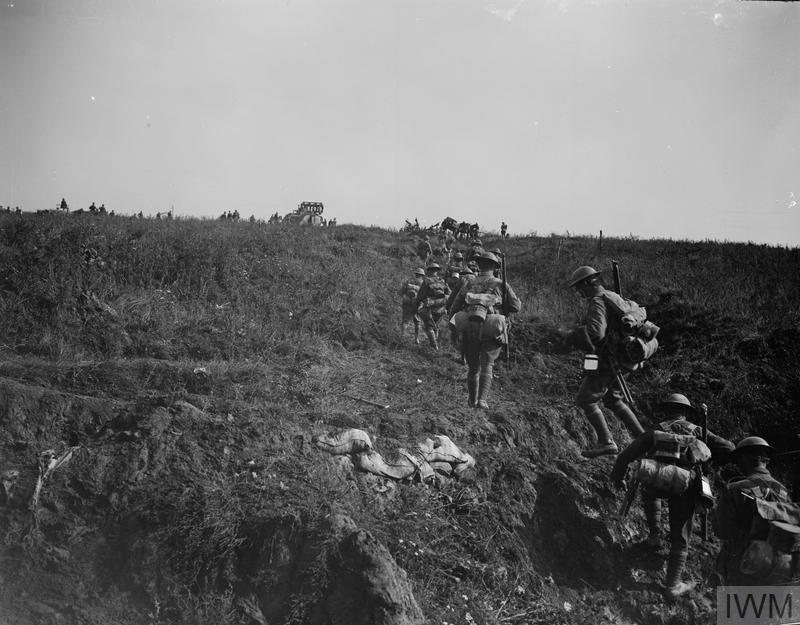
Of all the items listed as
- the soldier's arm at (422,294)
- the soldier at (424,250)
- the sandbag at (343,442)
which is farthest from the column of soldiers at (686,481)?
the soldier at (424,250)

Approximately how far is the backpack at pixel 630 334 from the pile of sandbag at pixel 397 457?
200 cm

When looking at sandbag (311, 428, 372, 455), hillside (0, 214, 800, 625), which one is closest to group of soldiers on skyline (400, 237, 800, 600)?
hillside (0, 214, 800, 625)

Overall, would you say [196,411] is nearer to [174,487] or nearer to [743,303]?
[174,487]

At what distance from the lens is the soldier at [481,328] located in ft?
22.2

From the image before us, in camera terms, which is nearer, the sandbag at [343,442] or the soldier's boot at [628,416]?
the sandbag at [343,442]

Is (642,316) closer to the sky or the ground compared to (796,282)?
closer to the ground

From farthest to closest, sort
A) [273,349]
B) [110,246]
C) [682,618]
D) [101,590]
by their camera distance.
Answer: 1. [110,246]
2. [273,349]
3. [682,618]
4. [101,590]

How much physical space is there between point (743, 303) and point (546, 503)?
306 inches

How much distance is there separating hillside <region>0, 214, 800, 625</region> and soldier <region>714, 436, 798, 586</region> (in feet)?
2.37

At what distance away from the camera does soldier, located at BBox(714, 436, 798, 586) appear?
4180mm

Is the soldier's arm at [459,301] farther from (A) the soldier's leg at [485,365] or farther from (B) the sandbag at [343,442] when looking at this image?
(B) the sandbag at [343,442]

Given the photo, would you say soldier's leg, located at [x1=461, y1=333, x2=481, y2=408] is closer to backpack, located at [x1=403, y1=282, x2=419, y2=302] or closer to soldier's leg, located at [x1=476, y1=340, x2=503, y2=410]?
soldier's leg, located at [x1=476, y1=340, x2=503, y2=410]

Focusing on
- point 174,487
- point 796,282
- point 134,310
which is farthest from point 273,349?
point 796,282

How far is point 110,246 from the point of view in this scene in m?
10.1
